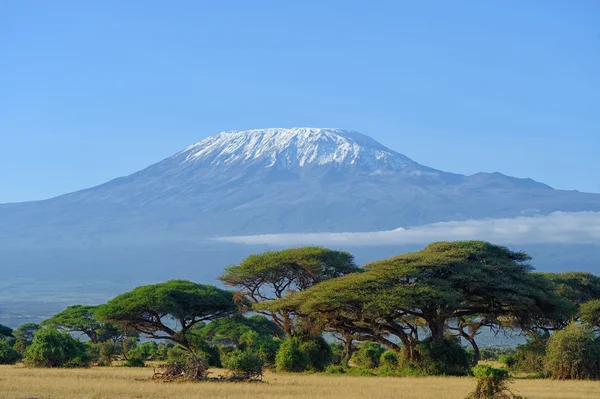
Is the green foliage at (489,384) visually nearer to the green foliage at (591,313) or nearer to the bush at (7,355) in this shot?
the green foliage at (591,313)

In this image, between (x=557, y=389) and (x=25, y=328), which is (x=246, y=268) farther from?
(x=25, y=328)

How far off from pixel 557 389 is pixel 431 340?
8.49 m

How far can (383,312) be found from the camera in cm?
3716

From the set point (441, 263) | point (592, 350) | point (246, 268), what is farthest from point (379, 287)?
point (246, 268)

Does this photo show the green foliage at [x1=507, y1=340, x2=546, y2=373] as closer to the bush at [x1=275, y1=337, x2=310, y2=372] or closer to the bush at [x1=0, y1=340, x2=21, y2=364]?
the bush at [x1=275, y1=337, x2=310, y2=372]

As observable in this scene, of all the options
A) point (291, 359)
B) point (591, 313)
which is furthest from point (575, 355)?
point (591, 313)

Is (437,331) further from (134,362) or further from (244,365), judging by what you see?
(134,362)

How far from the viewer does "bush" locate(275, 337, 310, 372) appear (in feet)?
132

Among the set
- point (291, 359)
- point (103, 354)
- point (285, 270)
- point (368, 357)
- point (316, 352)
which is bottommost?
point (368, 357)

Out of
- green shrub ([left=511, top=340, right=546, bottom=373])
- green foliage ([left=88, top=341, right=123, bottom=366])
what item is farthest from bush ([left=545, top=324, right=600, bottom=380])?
green foliage ([left=88, top=341, right=123, bottom=366])

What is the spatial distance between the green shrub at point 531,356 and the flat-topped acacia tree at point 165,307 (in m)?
15.6

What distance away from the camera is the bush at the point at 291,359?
132 ft

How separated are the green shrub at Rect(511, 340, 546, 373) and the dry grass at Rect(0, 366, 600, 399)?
198 inches

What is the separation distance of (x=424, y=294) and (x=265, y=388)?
9.35 metres
